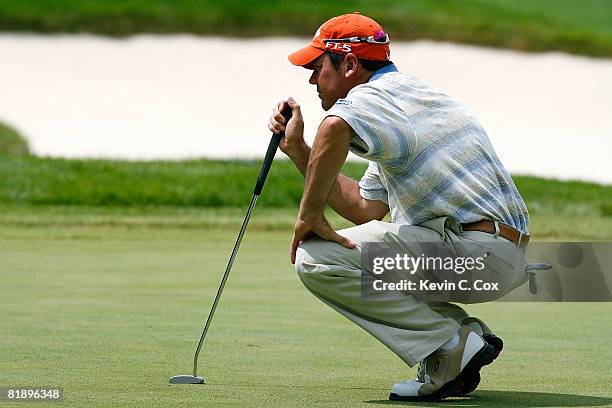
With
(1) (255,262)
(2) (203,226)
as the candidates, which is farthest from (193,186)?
(1) (255,262)

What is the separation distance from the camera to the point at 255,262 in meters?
9.39

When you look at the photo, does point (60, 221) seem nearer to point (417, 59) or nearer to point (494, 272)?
point (494, 272)

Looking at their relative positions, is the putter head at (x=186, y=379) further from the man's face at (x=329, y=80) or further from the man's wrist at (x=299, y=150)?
the man's face at (x=329, y=80)

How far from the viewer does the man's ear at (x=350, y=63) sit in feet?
14.6

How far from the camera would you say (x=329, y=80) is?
14.8 feet

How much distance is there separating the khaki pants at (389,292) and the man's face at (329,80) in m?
0.44

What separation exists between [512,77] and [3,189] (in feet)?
31.1

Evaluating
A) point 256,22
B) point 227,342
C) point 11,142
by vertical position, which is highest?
point 227,342

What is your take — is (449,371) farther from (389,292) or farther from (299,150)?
(299,150)

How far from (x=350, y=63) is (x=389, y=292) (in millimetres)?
747

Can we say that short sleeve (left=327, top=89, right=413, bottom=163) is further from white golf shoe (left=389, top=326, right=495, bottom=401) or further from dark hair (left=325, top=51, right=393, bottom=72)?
white golf shoe (left=389, top=326, right=495, bottom=401)

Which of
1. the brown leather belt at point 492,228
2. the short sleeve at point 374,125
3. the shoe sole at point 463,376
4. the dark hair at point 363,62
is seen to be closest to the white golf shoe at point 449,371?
the shoe sole at point 463,376

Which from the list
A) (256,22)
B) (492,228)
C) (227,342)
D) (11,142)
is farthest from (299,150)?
(256,22)

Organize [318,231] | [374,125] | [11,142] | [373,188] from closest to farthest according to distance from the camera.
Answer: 1. [374,125]
2. [318,231]
3. [373,188]
4. [11,142]
